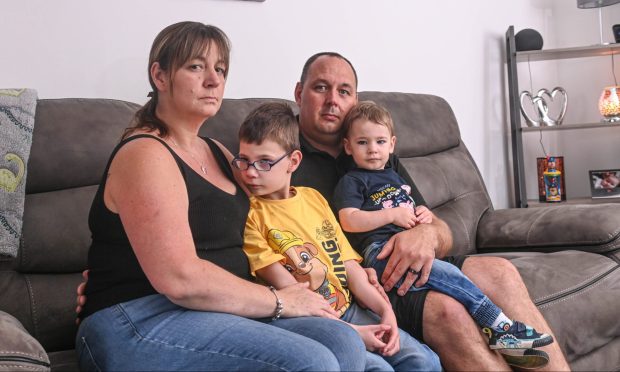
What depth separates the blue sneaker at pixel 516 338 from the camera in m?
1.81

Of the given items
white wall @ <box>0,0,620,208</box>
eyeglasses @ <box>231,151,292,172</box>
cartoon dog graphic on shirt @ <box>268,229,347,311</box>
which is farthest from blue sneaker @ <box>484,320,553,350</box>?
white wall @ <box>0,0,620,208</box>

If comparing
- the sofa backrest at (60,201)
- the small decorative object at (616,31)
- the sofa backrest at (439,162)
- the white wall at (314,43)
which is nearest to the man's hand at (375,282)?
the sofa backrest at (60,201)

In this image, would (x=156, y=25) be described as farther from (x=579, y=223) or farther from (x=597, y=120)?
(x=597, y=120)

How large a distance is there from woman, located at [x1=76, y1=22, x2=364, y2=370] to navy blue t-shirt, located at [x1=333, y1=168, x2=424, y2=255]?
396 mm

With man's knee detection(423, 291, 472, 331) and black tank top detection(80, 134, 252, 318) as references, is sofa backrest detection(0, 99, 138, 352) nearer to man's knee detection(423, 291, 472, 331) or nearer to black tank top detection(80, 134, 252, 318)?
black tank top detection(80, 134, 252, 318)

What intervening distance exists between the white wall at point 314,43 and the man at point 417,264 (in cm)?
68

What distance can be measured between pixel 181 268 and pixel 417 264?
2.26 feet

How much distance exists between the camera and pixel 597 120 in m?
4.57

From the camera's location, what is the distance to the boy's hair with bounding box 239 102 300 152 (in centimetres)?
186

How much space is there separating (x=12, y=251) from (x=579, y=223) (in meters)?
1.80

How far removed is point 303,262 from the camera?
70.0 inches

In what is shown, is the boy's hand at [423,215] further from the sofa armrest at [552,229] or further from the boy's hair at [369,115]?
the sofa armrest at [552,229]

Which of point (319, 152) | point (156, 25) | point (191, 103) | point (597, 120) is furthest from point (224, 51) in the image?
point (597, 120)

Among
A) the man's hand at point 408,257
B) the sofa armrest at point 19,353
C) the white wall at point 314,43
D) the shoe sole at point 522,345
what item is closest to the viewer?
the sofa armrest at point 19,353
